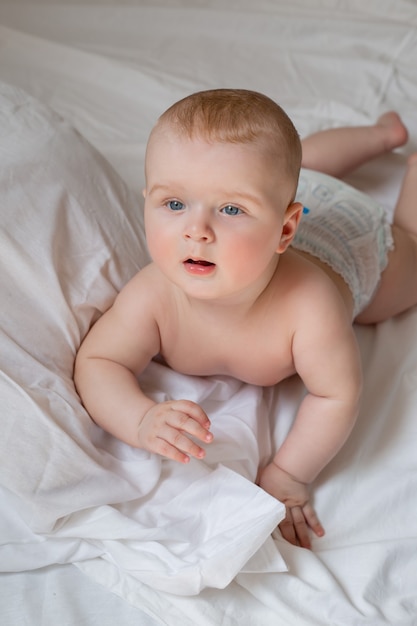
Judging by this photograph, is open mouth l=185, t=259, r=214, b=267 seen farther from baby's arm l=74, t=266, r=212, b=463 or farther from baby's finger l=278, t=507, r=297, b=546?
baby's finger l=278, t=507, r=297, b=546

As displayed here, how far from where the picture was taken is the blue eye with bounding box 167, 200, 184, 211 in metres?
0.94

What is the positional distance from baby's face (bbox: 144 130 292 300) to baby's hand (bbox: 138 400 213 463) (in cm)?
14

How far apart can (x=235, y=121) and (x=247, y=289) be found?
0.74ft

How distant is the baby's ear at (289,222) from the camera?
99 cm

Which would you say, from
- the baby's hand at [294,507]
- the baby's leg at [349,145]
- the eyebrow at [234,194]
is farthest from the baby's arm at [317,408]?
the baby's leg at [349,145]

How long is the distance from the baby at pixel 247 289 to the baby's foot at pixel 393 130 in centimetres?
19

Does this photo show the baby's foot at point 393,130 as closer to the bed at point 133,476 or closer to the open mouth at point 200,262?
the bed at point 133,476

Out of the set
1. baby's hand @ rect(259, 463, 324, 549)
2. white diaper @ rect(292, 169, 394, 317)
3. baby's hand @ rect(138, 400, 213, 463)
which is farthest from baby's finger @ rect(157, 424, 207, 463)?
white diaper @ rect(292, 169, 394, 317)

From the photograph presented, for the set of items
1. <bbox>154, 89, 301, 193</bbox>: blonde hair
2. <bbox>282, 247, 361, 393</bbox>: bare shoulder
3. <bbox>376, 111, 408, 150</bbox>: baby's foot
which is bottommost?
<bbox>282, 247, 361, 393</bbox>: bare shoulder

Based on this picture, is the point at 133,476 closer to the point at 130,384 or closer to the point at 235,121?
the point at 130,384

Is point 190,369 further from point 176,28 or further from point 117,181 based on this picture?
point 176,28

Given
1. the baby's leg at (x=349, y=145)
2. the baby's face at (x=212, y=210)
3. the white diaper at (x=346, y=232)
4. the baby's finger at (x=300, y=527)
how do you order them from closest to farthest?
the baby's face at (x=212, y=210)
the baby's finger at (x=300, y=527)
the white diaper at (x=346, y=232)
the baby's leg at (x=349, y=145)

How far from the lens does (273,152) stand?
36.6 inches

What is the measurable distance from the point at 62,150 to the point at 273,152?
38 cm
